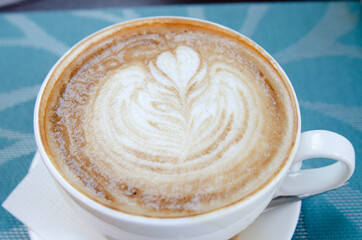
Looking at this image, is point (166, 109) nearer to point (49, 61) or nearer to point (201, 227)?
point (201, 227)

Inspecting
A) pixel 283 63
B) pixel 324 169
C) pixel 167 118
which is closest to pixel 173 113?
pixel 167 118

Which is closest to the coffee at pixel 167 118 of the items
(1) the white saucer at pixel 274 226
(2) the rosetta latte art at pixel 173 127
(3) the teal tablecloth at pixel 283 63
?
(2) the rosetta latte art at pixel 173 127

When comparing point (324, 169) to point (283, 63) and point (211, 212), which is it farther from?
point (283, 63)

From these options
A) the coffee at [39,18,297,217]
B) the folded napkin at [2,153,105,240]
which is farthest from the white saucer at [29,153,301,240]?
the coffee at [39,18,297,217]

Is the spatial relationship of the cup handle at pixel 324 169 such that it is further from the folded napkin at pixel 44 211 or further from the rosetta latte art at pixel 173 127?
the folded napkin at pixel 44 211

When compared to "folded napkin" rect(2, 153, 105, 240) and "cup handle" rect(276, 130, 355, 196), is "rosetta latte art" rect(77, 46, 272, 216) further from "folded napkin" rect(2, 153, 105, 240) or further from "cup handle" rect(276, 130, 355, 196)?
"folded napkin" rect(2, 153, 105, 240)
